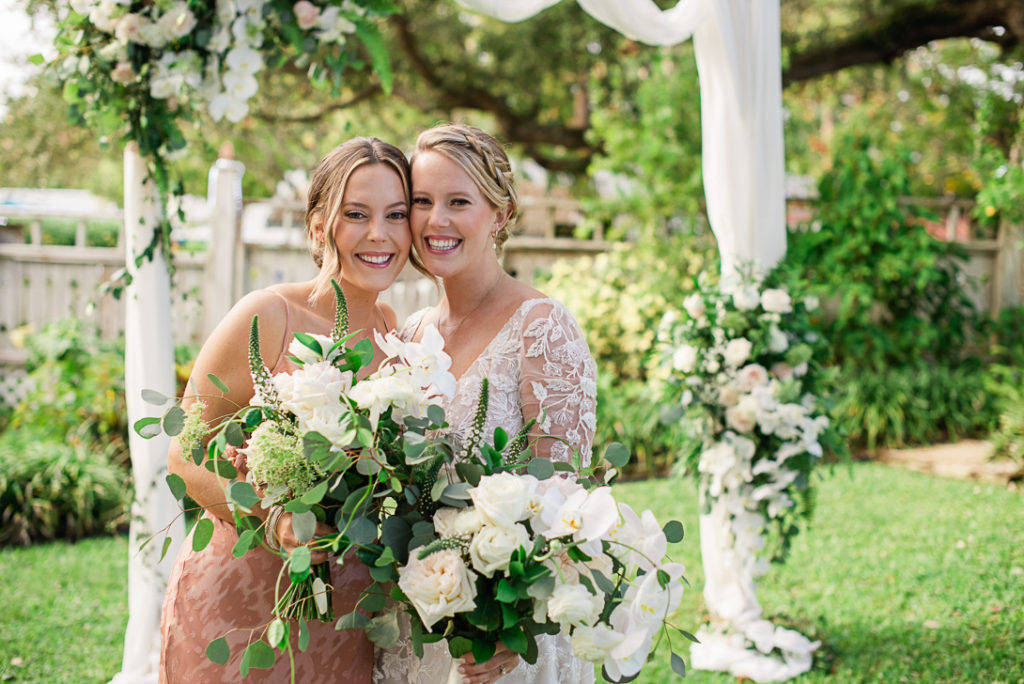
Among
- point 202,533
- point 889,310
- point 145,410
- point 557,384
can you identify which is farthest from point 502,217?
point 889,310

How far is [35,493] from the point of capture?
543cm

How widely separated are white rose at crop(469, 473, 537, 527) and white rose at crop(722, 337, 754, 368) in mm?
2392

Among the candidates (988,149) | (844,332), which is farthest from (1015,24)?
(844,332)

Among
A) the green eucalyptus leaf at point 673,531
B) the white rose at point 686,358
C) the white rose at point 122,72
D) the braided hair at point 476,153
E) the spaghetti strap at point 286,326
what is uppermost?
the white rose at point 122,72

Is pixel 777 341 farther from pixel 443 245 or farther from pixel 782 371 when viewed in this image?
pixel 443 245

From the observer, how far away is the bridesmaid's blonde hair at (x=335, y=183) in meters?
2.10

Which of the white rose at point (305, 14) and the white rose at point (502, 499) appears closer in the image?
the white rose at point (502, 499)

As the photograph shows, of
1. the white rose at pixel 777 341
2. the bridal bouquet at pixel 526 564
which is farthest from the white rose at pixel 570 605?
the white rose at pixel 777 341

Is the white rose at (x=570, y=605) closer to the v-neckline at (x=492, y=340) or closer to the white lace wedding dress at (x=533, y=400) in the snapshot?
the white lace wedding dress at (x=533, y=400)

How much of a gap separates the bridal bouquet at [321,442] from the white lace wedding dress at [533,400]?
0.39 meters

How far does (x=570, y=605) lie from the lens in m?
1.35

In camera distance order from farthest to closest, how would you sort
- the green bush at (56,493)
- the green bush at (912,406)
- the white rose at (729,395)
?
the green bush at (912,406) < the green bush at (56,493) < the white rose at (729,395)

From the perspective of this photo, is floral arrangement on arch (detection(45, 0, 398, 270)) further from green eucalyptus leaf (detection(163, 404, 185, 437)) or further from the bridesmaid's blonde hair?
green eucalyptus leaf (detection(163, 404, 185, 437))

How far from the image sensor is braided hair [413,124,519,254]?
2.10 meters
